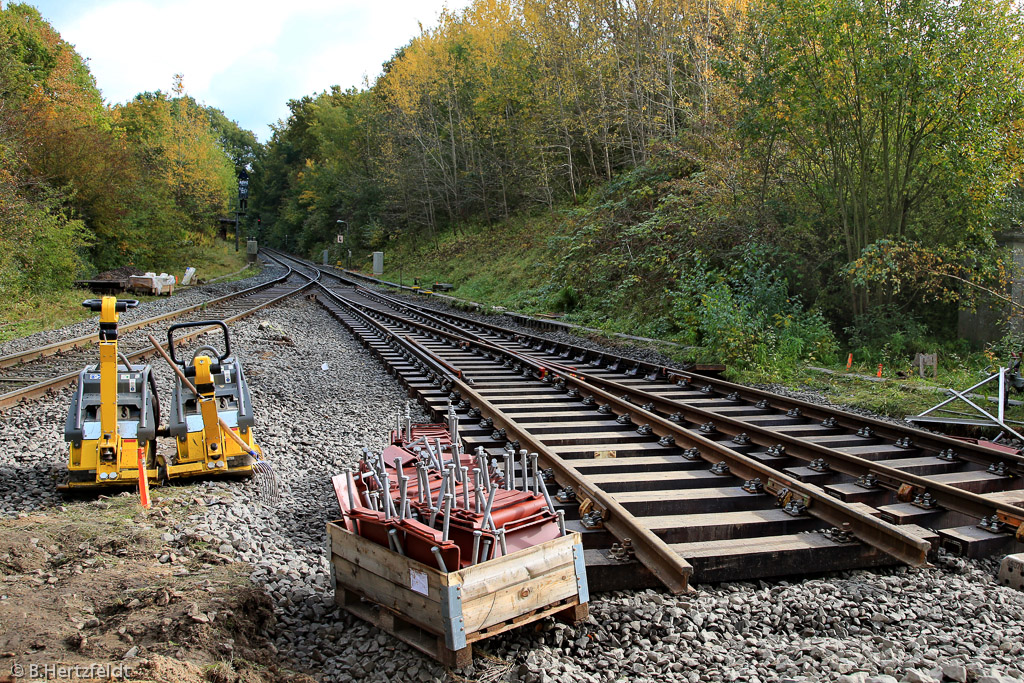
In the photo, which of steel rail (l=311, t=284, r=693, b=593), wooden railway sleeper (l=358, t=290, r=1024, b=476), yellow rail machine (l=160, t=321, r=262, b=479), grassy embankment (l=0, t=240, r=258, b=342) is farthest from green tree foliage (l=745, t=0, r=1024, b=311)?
grassy embankment (l=0, t=240, r=258, b=342)

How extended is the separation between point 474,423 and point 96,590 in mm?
4075

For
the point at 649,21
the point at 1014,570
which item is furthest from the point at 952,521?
the point at 649,21

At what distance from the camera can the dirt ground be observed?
2.90m

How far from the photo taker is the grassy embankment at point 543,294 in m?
9.31

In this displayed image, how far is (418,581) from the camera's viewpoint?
10.3 feet

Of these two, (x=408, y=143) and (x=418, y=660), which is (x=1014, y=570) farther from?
(x=408, y=143)

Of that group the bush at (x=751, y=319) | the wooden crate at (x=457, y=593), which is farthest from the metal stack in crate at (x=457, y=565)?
the bush at (x=751, y=319)

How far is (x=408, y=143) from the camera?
160 ft

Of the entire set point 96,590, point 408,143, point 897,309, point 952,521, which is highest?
point 408,143

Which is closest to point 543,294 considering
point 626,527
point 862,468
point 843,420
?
point 843,420

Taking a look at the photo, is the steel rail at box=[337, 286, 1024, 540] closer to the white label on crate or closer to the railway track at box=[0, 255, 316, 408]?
the white label on crate

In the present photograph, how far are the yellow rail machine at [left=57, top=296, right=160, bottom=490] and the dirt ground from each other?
1.87 feet

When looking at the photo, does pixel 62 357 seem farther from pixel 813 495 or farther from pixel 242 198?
pixel 242 198

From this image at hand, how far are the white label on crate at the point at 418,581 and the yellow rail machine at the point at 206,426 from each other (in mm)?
3095
